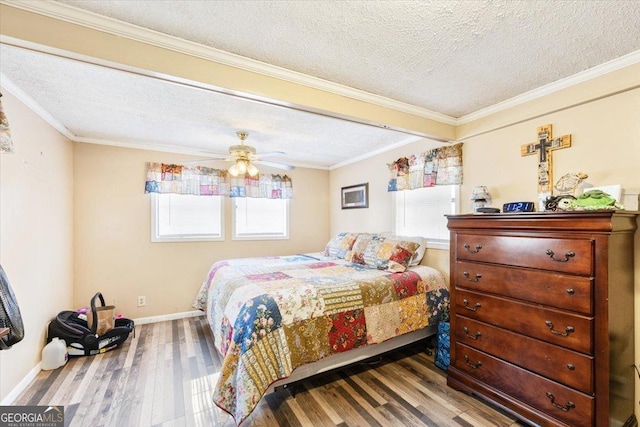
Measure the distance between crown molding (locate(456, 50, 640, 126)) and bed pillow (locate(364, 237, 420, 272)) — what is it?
1.45 metres

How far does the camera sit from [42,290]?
2480 mm

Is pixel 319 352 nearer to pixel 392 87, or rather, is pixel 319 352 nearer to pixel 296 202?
pixel 392 87

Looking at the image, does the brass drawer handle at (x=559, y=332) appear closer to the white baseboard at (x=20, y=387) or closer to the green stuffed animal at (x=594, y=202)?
the green stuffed animal at (x=594, y=202)

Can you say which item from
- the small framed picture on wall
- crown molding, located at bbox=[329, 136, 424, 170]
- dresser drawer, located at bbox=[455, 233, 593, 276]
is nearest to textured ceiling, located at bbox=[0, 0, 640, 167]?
crown molding, located at bbox=[329, 136, 424, 170]

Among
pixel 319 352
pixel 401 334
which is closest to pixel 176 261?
pixel 319 352

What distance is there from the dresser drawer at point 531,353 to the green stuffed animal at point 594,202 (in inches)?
33.4

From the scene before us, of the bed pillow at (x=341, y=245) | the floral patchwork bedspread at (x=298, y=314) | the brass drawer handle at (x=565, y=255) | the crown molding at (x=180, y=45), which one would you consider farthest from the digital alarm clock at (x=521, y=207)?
the bed pillow at (x=341, y=245)

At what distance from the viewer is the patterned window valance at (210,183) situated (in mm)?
3564

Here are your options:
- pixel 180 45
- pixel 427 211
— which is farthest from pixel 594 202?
pixel 180 45

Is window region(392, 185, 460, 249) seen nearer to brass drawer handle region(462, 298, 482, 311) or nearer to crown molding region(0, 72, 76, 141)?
brass drawer handle region(462, 298, 482, 311)

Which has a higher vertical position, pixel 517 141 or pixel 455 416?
pixel 517 141

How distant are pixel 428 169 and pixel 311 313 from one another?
2.07 meters

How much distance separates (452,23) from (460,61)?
16.9 inches

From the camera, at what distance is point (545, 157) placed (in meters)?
2.13
